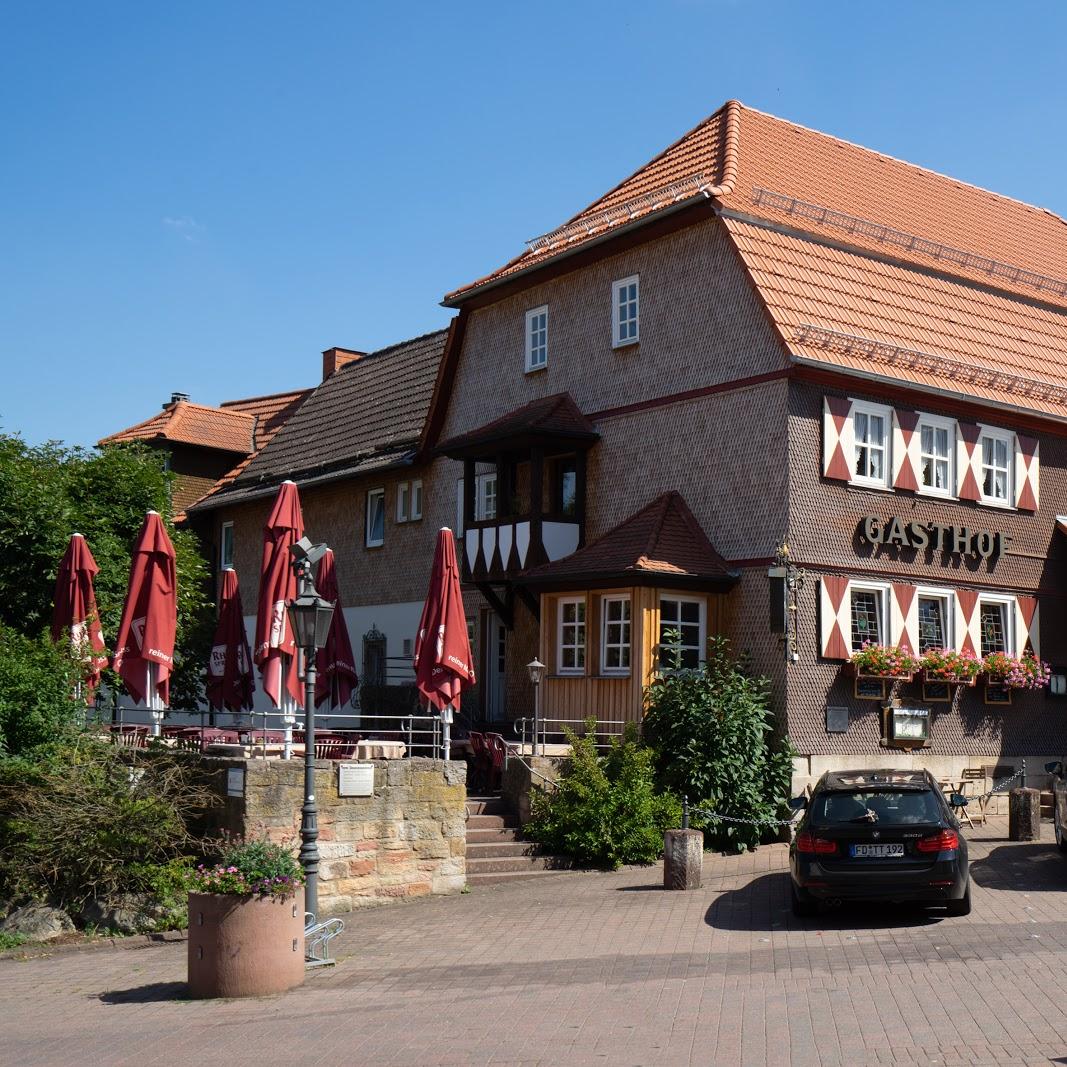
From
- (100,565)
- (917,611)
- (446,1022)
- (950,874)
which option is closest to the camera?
(446,1022)

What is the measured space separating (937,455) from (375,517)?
12.6 metres

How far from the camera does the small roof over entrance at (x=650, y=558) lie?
2100 centimetres

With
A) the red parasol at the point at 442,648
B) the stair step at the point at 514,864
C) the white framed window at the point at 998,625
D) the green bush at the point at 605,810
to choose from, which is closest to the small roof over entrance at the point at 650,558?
the green bush at the point at 605,810

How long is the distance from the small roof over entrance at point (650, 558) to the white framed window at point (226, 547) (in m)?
14.6

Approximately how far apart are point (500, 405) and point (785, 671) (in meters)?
8.63

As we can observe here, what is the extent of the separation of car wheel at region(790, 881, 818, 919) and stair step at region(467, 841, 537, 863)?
482 cm

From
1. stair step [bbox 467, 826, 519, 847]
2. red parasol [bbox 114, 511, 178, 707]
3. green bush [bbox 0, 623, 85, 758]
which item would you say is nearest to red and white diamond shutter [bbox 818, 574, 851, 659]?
stair step [bbox 467, 826, 519, 847]

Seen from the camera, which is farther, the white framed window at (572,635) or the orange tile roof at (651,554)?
the white framed window at (572,635)

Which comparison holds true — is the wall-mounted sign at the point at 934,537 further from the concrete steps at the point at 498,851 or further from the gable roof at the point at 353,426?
the gable roof at the point at 353,426

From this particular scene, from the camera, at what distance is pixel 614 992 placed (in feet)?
37.4

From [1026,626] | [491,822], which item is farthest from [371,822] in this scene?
[1026,626]

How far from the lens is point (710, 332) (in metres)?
22.3

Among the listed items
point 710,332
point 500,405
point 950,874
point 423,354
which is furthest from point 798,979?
point 423,354

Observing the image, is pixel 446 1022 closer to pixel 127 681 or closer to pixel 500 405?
pixel 127 681
